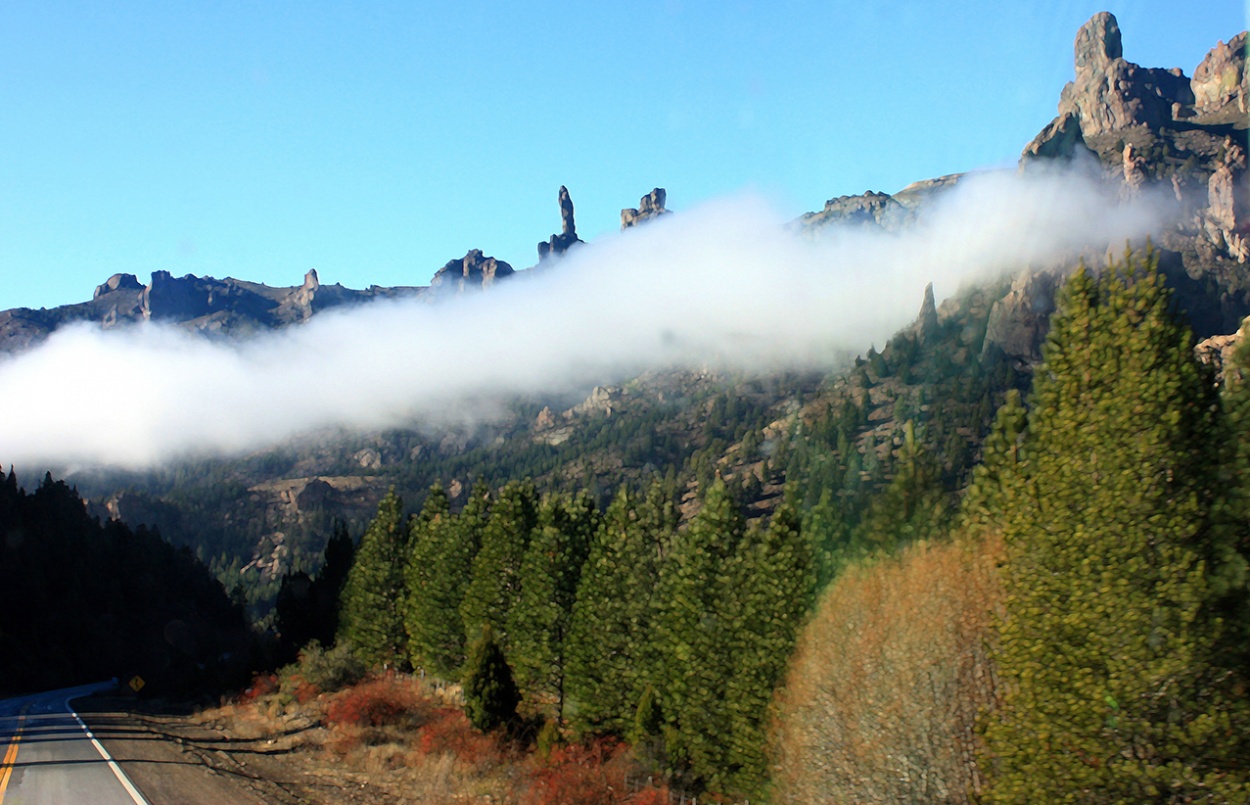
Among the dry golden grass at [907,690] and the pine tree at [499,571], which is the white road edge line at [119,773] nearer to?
the dry golden grass at [907,690]

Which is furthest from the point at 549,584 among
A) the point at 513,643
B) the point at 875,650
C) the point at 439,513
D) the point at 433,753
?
the point at 875,650

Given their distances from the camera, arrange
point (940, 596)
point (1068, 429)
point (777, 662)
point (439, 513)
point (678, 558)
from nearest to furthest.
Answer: point (1068, 429)
point (940, 596)
point (777, 662)
point (678, 558)
point (439, 513)

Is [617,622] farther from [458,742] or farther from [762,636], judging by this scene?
[762,636]

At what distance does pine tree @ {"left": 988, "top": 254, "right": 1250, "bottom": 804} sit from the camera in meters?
15.1

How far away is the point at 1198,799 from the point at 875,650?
6346 mm

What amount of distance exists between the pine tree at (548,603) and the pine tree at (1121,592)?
31069 mm

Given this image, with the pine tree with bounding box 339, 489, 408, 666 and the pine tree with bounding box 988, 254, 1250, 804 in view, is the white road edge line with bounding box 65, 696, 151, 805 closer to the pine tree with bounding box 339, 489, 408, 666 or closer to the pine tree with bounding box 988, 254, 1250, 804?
the pine tree with bounding box 339, 489, 408, 666

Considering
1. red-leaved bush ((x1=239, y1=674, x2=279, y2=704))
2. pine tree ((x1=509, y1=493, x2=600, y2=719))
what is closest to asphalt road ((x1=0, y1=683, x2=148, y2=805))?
red-leaved bush ((x1=239, y1=674, x2=279, y2=704))

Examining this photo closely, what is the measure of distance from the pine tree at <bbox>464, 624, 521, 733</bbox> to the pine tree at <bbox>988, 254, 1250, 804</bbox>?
27.4m

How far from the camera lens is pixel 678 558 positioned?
38.2 meters

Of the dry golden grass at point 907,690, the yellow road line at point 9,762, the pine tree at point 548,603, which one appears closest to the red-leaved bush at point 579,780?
the pine tree at point 548,603

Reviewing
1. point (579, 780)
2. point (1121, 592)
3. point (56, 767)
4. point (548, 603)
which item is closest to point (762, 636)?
point (579, 780)

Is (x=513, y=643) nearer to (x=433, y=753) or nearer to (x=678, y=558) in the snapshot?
(x=433, y=753)

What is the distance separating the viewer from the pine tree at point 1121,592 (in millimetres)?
15078
